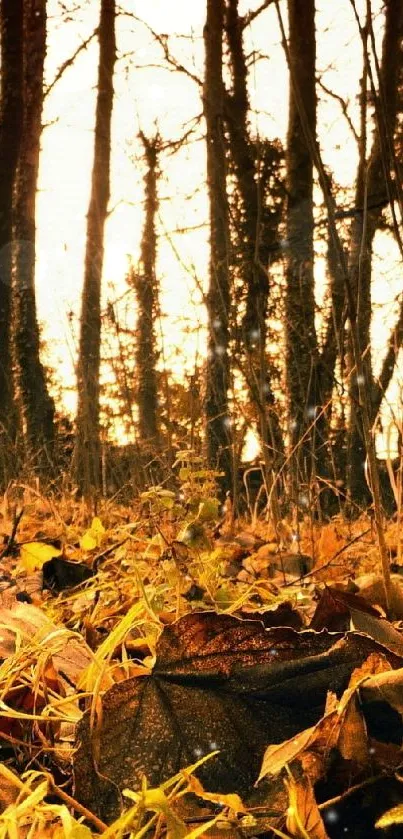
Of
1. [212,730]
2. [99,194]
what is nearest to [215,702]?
[212,730]

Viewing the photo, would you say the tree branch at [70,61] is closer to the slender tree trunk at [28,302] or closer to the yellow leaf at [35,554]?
the slender tree trunk at [28,302]

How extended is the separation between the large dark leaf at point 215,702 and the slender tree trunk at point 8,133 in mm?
7896

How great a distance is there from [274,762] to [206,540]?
0.77 metres

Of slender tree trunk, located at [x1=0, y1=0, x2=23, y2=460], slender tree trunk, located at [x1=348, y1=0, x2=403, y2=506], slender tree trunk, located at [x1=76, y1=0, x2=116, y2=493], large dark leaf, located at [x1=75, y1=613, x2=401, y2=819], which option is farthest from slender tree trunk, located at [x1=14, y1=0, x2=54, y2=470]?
large dark leaf, located at [x1=75, y1=613, x2=401, y2=819]

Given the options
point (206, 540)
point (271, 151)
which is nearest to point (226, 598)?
point (206, 540)

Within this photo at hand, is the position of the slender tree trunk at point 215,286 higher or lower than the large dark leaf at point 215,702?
higher

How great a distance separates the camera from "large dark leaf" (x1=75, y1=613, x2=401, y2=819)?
83cm

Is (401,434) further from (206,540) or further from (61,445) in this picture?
(61,445)

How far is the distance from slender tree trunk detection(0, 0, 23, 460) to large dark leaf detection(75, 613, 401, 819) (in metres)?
7.90

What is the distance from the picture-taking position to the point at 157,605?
1237mm

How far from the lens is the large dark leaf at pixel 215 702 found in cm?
83

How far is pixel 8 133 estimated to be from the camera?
8.66 metres

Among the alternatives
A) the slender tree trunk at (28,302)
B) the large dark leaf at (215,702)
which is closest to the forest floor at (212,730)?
the large dark leaf at (215,702)

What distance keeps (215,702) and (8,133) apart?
29.3 ft
